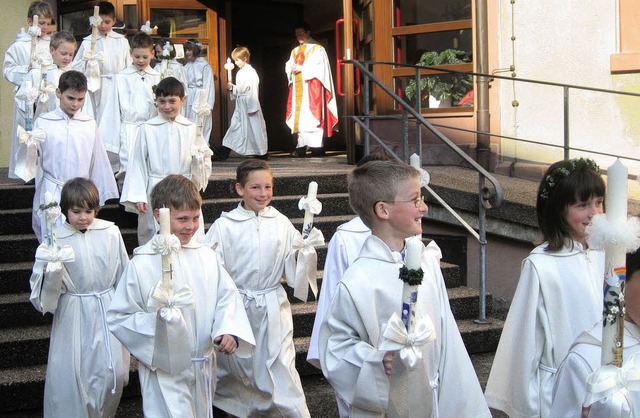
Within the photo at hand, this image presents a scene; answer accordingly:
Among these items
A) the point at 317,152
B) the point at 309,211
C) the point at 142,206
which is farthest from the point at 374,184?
the point at 317,152

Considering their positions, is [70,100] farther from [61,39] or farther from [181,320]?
[181,320]

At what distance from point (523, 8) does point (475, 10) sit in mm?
538

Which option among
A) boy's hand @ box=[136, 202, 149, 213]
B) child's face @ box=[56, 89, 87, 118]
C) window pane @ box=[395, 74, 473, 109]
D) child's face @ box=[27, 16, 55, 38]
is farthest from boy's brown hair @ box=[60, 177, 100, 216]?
window pane @ box=[395, 74, 473, 109]

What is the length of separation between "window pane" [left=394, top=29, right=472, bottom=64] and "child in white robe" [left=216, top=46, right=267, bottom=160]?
2.64 metres

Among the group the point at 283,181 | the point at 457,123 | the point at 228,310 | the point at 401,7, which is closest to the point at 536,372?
the point at 228,310

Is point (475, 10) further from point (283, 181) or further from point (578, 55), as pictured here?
point (283, 181)

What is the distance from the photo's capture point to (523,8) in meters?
10.3

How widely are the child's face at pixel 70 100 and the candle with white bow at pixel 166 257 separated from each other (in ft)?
10.8

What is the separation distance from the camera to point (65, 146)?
776 centimetres

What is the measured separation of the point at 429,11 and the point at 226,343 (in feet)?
23.1

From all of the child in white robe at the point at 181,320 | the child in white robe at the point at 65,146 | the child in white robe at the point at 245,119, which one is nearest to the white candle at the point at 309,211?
the child in white robe at the point at 181,320

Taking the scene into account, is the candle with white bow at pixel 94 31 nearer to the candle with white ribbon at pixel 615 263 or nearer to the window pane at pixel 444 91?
the window pane at pixel 444 91

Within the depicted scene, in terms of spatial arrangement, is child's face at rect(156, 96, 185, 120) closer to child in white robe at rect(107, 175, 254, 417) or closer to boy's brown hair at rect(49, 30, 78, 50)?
boy's brown hair at rect(49, 30, 78, 50)

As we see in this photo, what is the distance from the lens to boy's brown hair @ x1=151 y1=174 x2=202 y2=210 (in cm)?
519
